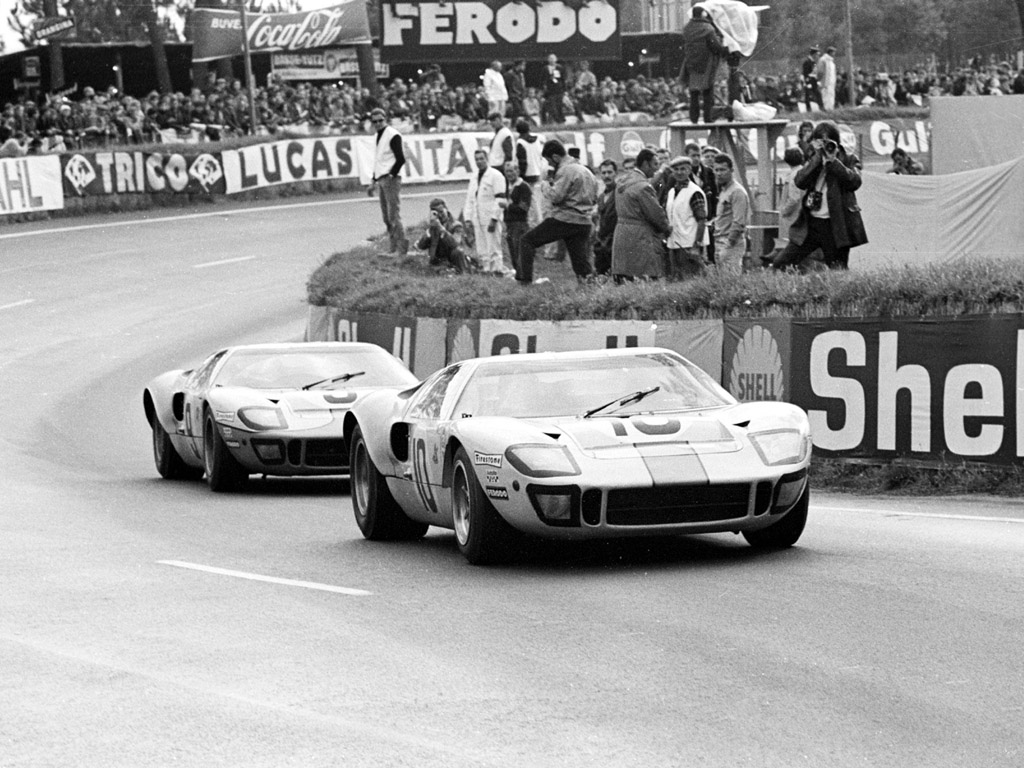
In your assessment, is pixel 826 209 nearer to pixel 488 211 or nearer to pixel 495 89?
pixel 488 211

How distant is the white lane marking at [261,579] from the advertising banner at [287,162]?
29.3 meters

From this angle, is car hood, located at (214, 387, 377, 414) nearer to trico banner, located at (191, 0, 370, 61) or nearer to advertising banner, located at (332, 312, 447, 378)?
advertising banner, located at (332, 312, 447, 378)

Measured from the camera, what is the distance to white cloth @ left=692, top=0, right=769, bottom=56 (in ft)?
63.4

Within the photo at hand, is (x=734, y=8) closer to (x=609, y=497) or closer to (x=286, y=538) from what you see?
(x=286, y=538)

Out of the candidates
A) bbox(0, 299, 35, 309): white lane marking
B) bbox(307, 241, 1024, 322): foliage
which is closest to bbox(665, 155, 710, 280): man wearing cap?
bbox(307, 241, 1024, 322): foliage

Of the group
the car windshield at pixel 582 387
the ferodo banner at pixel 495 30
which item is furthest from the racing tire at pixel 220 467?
the ferodo banner at pixel 495 30

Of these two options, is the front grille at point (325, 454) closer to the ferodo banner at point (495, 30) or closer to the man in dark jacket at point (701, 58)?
the man in dark jacket at point (701, 58)

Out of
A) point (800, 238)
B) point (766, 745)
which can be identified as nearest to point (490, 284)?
point (800, 238)

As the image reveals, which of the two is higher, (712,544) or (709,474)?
(709,474)

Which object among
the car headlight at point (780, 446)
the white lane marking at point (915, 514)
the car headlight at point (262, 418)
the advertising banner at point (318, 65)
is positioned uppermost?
the advertising banner at point (318, 65)

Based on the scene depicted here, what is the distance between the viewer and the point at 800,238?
15352mm

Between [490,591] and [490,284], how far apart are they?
10.6m

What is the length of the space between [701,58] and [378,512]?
10.9 meters

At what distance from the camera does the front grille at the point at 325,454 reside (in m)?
13.5
